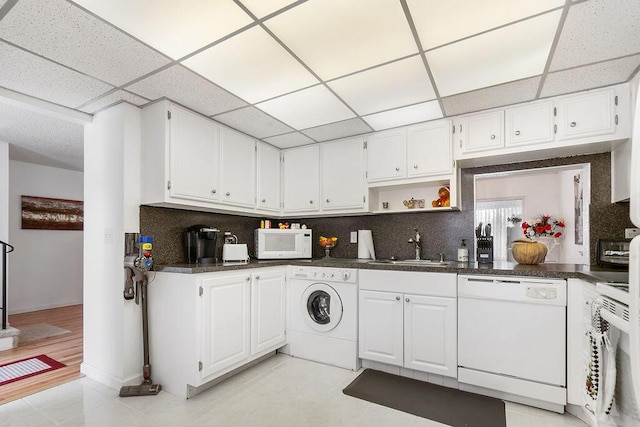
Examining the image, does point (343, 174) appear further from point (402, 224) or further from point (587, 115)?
point (587, 115)

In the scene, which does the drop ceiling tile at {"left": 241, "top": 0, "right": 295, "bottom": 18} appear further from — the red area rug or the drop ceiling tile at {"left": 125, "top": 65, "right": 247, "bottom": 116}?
the red area rug

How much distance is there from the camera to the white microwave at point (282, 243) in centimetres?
342

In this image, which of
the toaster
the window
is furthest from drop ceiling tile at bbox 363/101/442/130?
the toaster

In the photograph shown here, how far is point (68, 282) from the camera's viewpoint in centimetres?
557

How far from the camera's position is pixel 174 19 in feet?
5.53

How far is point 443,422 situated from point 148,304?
234 cm

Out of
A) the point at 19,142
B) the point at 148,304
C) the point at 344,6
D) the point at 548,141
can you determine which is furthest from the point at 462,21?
the point at 19,142

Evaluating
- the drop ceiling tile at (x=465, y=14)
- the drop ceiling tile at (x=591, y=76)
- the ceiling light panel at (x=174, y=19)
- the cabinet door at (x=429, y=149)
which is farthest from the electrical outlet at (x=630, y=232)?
the ceiling light panel at (x=174, y=19)

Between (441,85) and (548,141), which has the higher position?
(441,85)

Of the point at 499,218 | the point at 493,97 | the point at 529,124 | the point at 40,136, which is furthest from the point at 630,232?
the point at 40,136

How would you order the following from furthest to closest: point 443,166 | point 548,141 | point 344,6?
point 443,166
point 548,141
point 344,6

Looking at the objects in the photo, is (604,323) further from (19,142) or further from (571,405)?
(19,142)

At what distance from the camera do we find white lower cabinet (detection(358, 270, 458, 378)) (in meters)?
2.51

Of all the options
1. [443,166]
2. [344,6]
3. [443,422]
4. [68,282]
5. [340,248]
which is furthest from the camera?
[68,282]
